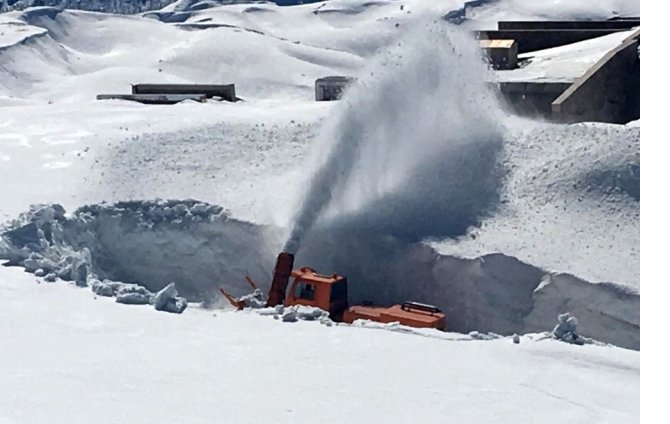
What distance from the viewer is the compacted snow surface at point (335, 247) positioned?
22.9 feet

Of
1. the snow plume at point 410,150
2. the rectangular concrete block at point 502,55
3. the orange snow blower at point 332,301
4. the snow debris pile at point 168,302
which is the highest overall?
the rectangular concrete block at point 502,55

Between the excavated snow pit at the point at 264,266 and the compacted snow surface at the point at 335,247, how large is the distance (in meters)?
0.02

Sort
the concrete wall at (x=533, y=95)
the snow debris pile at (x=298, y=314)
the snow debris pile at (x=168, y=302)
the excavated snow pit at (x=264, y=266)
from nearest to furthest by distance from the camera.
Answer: the snow debris pile at (x=298, y=314)
the snow debris pile at (x=168, y=302)
the excavated snow pit at (x=264, y=266)
the concrete wall at (x=533, y=95)

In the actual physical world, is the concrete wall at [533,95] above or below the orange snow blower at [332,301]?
above

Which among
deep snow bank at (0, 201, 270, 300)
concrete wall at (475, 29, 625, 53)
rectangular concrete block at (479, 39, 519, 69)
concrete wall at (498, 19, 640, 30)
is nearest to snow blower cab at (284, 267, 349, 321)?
deep snow bank at (0, 201, 270, 300)

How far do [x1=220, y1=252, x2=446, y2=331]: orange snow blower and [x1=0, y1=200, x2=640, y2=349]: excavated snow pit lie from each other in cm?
75

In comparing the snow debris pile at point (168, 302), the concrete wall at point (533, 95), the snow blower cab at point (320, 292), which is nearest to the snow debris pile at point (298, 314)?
the snow debris pile at point (168, 302)

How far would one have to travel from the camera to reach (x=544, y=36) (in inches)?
1116

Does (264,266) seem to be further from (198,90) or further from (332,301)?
(198,90)

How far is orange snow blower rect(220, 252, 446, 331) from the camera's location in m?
10.2

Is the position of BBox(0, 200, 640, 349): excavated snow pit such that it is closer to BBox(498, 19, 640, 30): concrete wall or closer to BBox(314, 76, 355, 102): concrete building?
BBox(314, 76, 355, 102): concrete building

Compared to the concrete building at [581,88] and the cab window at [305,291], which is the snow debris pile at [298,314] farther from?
the concrete building at [581,88]

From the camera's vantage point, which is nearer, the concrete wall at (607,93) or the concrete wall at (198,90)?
the concrete wall at (607,93)

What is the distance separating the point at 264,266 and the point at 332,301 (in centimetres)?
194
